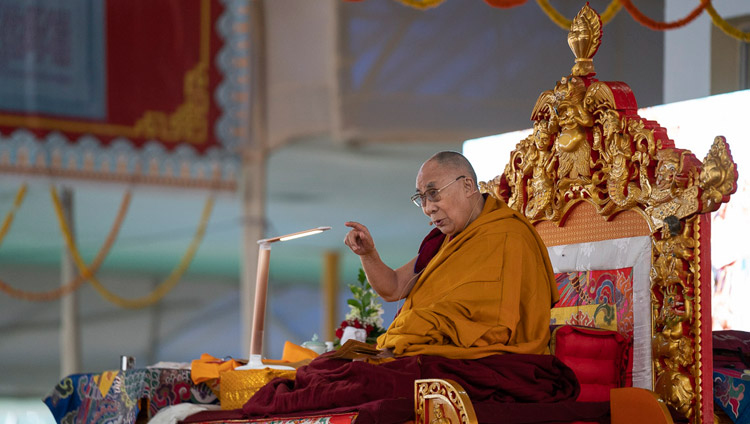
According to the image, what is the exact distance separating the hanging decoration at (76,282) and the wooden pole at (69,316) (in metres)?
0.07

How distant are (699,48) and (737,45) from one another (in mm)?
207

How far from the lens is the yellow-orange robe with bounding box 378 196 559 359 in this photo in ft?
8.04

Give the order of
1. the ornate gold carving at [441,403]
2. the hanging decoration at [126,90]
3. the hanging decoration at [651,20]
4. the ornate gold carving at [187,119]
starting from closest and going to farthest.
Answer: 1. the ornate gold carving at [441,403]
2. the hanging decoration at [651,20]
3. the hanging decoration at [126,90]
4. the ornate gold carving at [187,119]

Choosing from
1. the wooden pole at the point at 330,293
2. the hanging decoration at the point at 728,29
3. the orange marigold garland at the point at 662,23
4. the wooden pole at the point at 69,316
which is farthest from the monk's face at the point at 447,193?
the wooden pole at the point at 330,293

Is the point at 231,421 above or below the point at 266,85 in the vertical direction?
below

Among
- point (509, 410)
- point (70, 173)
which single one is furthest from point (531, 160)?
point (70, 173)

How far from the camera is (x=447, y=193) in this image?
2760mm

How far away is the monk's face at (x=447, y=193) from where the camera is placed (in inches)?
109

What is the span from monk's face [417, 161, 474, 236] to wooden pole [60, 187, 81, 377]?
4020 mm

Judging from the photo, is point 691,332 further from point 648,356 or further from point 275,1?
Answer: point 275,1

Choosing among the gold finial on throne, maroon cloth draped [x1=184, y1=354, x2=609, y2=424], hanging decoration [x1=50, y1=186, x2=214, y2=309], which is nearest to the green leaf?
maroon cloth draped [x1=184, y1=354, x2=609, y2=424]

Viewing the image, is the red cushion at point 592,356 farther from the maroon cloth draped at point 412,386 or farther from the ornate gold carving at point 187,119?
the ornate gold carving at point 187,119

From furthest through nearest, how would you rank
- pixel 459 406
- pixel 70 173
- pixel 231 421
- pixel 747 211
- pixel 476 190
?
pixel 70 173, pixel 747 211, pixel 476 190, pixel 231 421, pixel 459 406

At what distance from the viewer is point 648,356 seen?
2.59m
